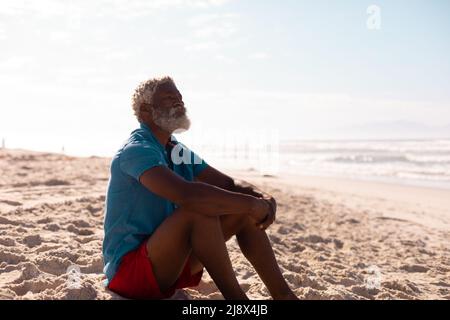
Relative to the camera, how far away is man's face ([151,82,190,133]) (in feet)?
9.87

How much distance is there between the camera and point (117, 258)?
9.43 ft

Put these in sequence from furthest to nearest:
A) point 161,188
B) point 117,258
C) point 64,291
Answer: point 64,291
point 117,258
point 161,188

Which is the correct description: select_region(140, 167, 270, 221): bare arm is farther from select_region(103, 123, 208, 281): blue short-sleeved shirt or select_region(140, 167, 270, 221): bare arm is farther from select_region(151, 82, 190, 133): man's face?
select_region(151, 82, 190, 133): man's face

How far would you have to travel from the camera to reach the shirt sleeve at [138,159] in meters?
2.67

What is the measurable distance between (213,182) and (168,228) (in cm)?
79

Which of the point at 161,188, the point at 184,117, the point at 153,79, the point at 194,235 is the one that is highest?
the point at 153,79

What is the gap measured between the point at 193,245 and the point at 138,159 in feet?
1.68

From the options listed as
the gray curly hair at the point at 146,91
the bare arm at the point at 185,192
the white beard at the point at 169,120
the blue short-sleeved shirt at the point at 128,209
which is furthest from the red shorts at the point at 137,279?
the gray curly hair at the point at 146,91

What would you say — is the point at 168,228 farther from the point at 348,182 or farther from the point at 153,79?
the point at 348,182

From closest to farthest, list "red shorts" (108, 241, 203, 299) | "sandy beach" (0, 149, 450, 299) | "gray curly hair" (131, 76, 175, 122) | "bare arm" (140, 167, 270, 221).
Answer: "bare arm" (140, 167, 270, 221) → "red shorts" (108, 241, 203, 299) → "gray curly hair" (131, 76, 175, 122) → "sandy beach" (0, 149, 450, 299)

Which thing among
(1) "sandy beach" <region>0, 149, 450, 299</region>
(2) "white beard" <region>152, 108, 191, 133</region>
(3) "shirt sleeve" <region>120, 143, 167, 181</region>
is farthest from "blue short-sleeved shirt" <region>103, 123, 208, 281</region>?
(1) "sandy beach" <region>0, 149, 450, 299</region>

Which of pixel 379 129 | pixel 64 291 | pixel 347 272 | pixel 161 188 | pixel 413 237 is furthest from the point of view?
pixel 379 129

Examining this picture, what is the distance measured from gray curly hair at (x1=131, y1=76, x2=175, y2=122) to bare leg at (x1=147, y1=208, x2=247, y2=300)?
0.70m
